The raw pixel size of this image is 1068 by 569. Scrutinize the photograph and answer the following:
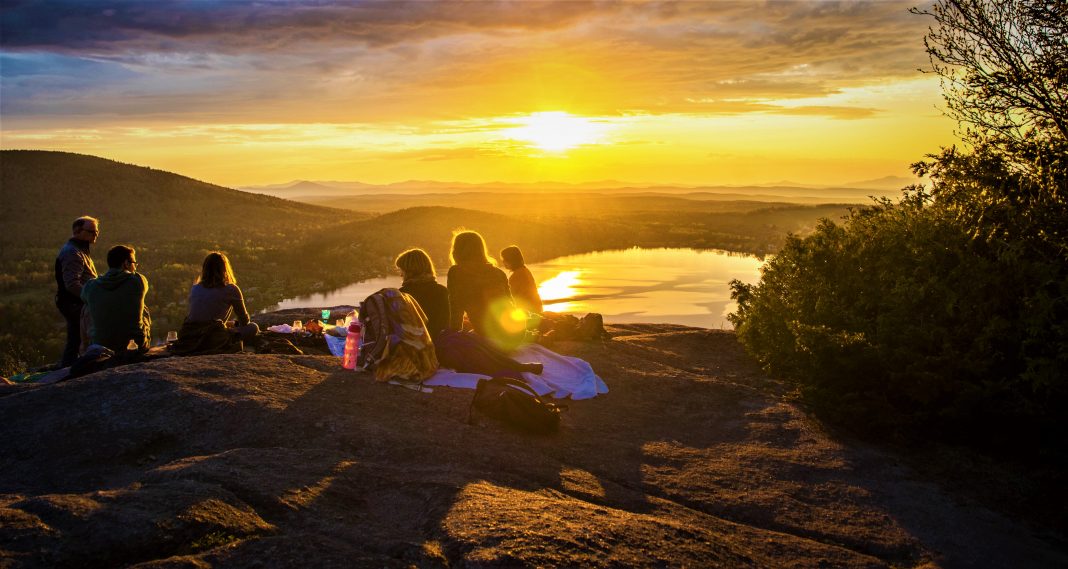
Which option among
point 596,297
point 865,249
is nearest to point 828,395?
point 865,249

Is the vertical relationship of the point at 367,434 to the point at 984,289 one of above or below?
below

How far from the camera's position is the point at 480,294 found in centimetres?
998

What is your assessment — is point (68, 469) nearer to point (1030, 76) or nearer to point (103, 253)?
point (1030, 76)

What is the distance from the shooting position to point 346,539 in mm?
4621

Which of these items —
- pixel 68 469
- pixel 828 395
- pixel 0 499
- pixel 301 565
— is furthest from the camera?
pixel 828 395

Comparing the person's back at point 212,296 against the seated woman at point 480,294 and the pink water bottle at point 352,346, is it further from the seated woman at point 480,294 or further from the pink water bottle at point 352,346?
the seated woman at point 480,294

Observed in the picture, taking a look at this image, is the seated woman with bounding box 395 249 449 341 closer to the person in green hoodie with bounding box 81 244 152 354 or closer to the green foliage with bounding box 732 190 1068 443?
the person in green hoodie with bounding box 81 244 152 354

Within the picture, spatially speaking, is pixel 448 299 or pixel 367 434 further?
pixel 448 299

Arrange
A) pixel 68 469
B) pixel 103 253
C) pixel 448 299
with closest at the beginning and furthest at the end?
pixel 68 469, pixel 448 299, pixel 103 253

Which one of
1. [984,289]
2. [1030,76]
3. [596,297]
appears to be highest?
[1030,76]

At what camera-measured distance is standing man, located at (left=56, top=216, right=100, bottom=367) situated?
33.5 feet

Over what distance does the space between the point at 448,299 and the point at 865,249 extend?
633 cm

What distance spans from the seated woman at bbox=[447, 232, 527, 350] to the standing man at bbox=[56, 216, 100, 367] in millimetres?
5161

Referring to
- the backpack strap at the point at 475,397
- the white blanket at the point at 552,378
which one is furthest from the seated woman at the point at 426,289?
the backpack strap at the point at 475,397
